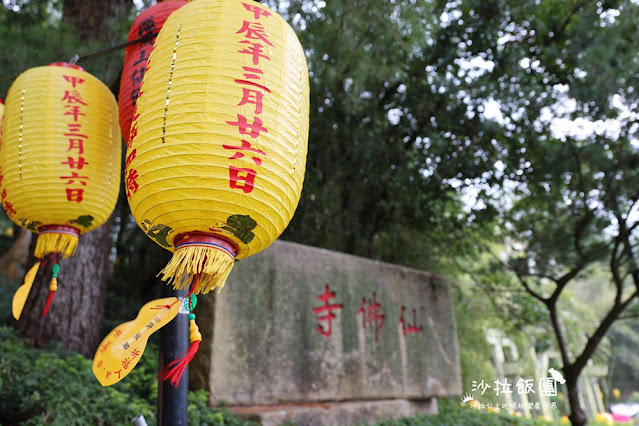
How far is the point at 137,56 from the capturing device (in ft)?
6.46

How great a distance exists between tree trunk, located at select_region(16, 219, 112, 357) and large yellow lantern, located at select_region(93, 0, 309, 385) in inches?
97.9

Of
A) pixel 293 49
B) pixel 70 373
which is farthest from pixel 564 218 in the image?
pixel 70 373

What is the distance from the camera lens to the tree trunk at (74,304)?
3395 mm

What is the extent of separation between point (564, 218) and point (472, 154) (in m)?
1.34

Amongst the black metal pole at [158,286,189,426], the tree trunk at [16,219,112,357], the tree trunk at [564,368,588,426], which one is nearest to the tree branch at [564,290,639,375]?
the tree trunk at [564,368,588,426]

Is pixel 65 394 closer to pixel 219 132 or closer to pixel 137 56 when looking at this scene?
pixel 137 56

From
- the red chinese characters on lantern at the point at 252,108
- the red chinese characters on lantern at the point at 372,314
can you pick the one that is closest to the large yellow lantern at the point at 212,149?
the red chinese characters on lantern at the point at 252,108

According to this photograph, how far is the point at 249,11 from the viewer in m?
1.50

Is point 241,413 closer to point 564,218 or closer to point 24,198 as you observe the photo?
point 24,198

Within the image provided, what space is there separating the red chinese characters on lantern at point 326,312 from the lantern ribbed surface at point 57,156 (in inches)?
96.0

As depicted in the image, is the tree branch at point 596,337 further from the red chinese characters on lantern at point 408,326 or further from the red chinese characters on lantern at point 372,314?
the red chinese characters on lantern at point 372,314

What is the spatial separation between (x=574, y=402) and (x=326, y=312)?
2.61 meters

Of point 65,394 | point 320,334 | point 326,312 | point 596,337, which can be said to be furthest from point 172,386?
point 596,337

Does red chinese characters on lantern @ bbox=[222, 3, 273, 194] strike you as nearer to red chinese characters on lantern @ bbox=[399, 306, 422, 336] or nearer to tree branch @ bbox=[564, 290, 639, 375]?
red chinese characters on lantern @ bbox=[399, 306, 422, 336]
